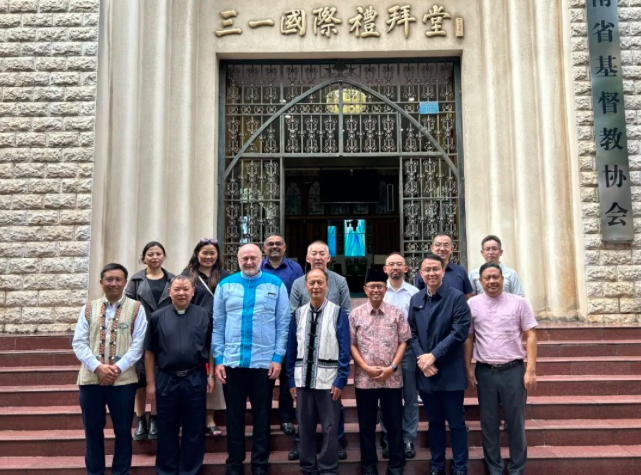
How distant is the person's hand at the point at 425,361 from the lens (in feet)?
13.6

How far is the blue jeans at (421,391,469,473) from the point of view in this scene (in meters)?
4.16

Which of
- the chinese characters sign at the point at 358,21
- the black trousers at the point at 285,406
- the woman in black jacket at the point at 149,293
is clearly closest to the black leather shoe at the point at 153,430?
the woman in black jacket at the point at 149,293

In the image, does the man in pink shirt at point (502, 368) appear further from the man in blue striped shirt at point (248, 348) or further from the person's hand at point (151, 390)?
the person's hand at point (151, 390)

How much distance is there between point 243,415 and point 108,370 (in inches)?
39.9

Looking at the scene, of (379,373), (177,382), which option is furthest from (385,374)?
(177,382)

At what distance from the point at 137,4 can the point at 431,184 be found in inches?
188

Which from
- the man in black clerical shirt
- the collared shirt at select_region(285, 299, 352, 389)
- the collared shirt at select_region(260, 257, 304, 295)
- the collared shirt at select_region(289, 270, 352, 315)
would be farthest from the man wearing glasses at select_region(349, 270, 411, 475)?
the man in black clerical shirt

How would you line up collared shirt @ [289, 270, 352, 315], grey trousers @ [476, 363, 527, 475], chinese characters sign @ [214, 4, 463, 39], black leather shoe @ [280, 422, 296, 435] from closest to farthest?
1. grey trousers @ [476, 363, 527, 475]
2. collared shirt @ [289, 270, 352, 315]
3. black leather shoe @ [280, 422, 296, 435]
4. chinese characters sign @ [214, 4, 463, 39]

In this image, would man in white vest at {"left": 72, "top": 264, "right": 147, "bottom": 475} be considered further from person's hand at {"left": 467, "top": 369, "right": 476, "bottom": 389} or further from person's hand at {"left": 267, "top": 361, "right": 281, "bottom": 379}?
person's hand at {"left": 467, "top": 369, "right": 476, "bottom": 389}

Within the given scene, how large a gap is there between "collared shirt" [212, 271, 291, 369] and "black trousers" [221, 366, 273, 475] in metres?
0.10

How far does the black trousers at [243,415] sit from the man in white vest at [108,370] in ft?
2.29

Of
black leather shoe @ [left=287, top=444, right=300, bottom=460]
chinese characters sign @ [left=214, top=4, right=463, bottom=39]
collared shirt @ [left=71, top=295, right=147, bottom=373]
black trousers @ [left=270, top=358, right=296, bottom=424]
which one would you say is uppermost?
chinese characters sign @ [left=214, top=4, right=463, bottom=39]

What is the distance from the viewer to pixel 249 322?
4.30 metres

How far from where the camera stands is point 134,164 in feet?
25.0
